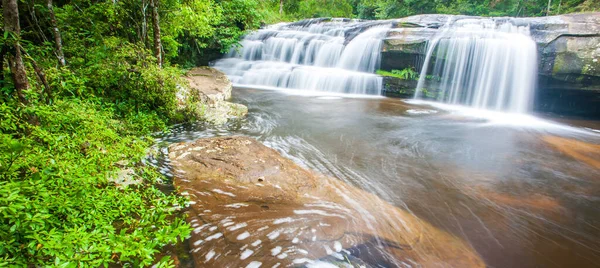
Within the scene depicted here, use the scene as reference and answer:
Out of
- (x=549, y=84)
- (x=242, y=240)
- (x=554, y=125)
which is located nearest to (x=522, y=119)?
(x=554, y=125)

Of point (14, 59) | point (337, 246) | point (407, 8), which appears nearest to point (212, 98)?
point (14, 59)

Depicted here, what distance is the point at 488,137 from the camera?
738cm

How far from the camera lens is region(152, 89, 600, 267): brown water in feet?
10.9

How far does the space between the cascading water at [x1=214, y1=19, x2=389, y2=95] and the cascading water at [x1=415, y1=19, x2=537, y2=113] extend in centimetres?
240

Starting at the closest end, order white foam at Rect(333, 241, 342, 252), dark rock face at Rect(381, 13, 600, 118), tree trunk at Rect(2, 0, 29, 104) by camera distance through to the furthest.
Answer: tree trunk at Rect(2, 0, 29, 104), white foam at Rect(333, 241, 342, 252), dark rock face at Rect(381, 13, 600, 118)

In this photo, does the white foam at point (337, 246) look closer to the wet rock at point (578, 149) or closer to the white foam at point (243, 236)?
the white foam at point (243, 236)

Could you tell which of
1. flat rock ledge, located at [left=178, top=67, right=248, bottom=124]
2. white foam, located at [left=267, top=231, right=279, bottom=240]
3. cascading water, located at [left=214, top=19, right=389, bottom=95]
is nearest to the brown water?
flat rock ledge, located at [left=178, top=67, right=248, bottom=124]

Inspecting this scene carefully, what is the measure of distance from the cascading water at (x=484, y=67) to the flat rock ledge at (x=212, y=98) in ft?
26.4

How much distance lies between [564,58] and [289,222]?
1170 cm

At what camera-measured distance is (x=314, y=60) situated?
49.9ft

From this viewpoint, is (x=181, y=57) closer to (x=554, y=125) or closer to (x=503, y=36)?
(x=503, y=36)

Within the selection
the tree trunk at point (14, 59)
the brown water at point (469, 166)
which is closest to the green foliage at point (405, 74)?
the brown water at point (469, 166)

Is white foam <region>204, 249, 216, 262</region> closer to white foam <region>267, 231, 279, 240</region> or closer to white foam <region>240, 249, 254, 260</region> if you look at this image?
white foam <region>240, 249, 254, 260</region>

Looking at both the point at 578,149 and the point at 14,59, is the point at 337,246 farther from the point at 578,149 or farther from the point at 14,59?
the point at 578,149
